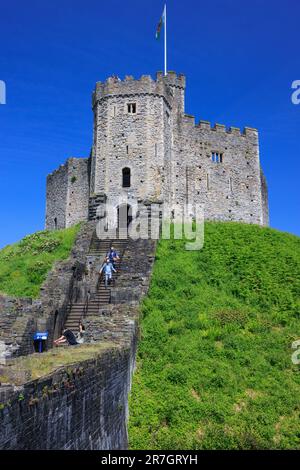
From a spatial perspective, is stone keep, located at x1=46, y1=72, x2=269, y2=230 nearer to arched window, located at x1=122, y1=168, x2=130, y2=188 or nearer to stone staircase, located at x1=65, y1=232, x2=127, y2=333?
arched window, located at x1=122, y1=168, x2=130, y2=188

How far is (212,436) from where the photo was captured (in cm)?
1229

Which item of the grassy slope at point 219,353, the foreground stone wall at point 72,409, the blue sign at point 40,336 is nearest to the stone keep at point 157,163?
the grassy slope at point 219,353

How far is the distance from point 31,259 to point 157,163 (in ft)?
38.7

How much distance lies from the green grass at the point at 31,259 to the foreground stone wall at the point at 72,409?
40.5ft

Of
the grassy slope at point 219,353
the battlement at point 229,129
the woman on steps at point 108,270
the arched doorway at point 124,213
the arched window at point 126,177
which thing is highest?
the battlement at point 229,129

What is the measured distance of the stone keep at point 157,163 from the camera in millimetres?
34844

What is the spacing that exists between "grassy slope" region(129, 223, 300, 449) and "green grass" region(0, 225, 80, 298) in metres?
6.55

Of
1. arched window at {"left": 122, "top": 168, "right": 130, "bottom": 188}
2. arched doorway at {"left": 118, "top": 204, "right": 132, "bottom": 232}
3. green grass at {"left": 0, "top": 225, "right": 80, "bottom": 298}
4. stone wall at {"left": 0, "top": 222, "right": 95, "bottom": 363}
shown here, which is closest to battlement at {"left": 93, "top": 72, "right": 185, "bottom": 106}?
arched window at {"left": 122, "top": 168, "right": 130, "bottom": 188}

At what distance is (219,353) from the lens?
1579 cm

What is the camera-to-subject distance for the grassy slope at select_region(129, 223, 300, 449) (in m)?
12.6

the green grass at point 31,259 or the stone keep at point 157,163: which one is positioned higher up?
the stone keep at point 157,163

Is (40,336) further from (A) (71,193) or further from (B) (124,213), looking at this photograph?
(A) (71,193)

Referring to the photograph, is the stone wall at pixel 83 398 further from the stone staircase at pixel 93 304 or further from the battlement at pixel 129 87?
the battlement at pixel 129 87

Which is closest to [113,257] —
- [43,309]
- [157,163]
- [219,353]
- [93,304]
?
[93,304]
